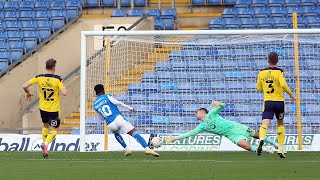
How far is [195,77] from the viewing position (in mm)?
23344

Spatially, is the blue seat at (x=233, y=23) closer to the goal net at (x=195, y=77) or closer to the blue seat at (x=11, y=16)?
the goal net at (x=195, y=77)

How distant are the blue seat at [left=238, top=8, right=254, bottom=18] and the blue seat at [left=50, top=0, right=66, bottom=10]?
559cm

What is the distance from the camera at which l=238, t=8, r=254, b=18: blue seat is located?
2918 centimetres

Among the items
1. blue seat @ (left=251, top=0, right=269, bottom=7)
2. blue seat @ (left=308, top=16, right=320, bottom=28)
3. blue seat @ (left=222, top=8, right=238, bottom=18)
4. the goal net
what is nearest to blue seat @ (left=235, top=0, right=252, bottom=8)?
blue seat @ (left=251, top=0, right=269, bottom=7)

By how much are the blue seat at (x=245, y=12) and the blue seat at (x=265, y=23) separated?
518 mm

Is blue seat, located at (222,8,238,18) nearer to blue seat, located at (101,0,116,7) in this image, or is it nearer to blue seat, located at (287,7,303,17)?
blue seat, located at (287,7,303,17)

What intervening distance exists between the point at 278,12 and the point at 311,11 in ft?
3.06

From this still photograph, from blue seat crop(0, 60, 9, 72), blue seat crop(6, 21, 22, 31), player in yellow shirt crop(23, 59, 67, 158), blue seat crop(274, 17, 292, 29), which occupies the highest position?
blue seat crop(6, 21, 22, 31)

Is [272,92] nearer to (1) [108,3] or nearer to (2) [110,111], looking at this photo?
(2) [110,111]

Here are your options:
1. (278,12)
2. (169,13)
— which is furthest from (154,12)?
(278,12)

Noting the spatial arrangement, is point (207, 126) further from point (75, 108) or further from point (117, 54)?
point (75, 108)

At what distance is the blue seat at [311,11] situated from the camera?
94.7 feet

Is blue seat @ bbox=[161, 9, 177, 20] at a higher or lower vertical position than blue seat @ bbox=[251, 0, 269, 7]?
lower

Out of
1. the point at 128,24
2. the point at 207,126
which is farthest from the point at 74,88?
the point at 207,126
